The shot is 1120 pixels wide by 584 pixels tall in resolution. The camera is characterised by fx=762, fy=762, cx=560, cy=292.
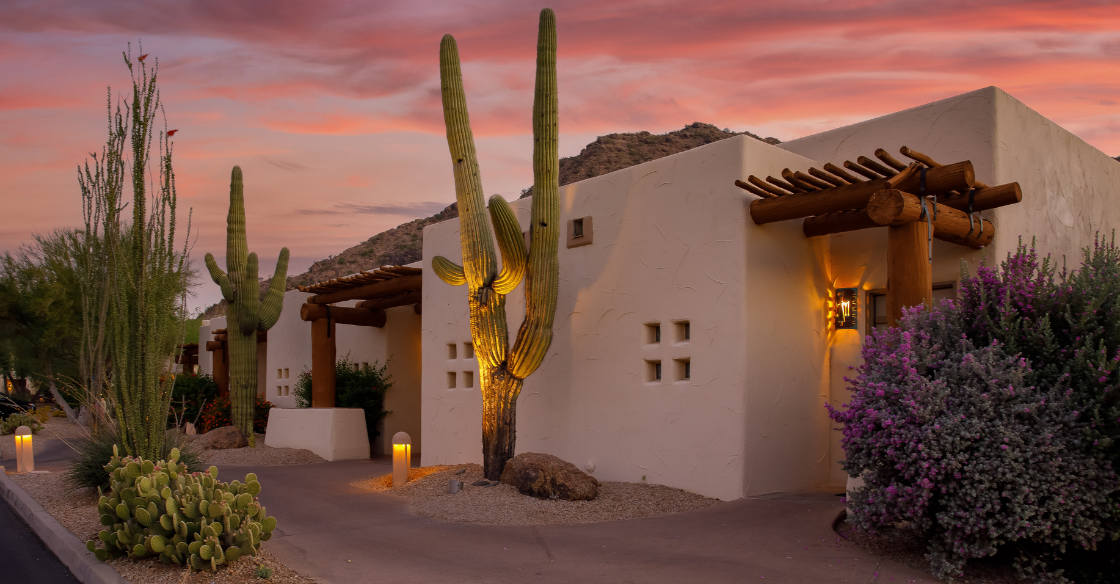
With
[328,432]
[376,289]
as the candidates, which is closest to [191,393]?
[328,432]

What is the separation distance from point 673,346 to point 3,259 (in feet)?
71.5

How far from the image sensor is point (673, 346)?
8.94m

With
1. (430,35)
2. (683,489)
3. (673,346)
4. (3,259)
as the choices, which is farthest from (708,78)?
(3,259)

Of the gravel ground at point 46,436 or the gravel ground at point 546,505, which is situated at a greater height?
the gravel ground at point 546,505

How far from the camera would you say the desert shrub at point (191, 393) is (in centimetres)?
1966

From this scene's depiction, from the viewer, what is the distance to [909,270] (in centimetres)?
693

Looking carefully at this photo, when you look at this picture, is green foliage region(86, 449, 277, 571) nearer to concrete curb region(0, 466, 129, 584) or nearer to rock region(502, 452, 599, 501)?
concrete curb region(0, 466, 129, 584)

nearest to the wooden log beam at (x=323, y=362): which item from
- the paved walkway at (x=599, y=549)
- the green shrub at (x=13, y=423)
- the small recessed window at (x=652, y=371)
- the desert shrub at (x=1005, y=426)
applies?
the paved walkway at (x=599, y=549)

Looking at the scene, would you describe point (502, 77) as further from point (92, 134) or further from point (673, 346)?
point (92, 134)

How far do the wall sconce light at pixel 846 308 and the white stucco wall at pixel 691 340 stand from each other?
24 centimetres

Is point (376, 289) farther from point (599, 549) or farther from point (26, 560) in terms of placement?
point (599, 549)

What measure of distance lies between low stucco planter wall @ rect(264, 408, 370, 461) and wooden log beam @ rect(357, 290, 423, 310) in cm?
210

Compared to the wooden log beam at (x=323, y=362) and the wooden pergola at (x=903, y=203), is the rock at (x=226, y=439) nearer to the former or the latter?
the wooden log beam at (x=323, y=362)

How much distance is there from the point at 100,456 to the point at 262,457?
19.9 ft
